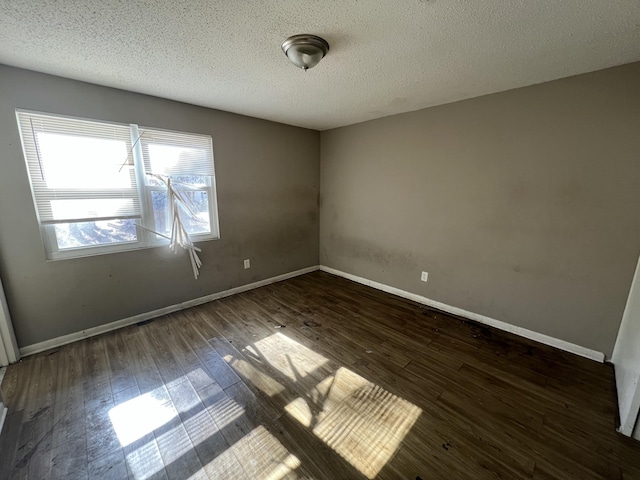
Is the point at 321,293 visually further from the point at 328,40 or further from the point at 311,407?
the point at 328,40

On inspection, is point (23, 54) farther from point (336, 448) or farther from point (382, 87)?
point (336, 448)

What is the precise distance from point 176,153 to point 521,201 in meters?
3.54

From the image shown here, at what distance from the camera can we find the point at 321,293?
3490 mm

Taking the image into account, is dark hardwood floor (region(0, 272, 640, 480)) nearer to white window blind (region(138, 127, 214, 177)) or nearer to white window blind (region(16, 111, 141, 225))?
white window blind (region(16, 111, 141, 225))

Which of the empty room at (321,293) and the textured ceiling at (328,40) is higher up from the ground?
the textured ceiling at (328,40)

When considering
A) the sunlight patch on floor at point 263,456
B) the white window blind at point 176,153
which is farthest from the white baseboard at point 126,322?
the sunlight patch on floor at point 263,456

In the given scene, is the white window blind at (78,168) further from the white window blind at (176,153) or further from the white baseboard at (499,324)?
the white baseboard at (499,324)

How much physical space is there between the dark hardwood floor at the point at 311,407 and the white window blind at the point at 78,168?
4.01 feet

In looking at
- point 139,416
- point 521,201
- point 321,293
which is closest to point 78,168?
point 139,416

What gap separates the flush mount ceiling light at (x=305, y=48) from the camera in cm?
154

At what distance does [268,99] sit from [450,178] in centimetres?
213

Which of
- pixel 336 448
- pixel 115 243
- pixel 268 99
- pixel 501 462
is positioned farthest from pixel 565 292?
pixel 115 243

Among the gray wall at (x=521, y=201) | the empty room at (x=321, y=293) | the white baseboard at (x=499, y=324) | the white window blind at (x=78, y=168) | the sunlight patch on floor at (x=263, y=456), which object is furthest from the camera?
the white baseboard at (x=499, y=324)

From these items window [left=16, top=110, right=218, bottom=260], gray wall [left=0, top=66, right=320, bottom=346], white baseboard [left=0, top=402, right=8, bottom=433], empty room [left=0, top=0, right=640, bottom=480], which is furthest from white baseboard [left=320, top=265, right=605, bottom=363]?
white baseboard [left=0, top=402, right=8, bottom=433]
